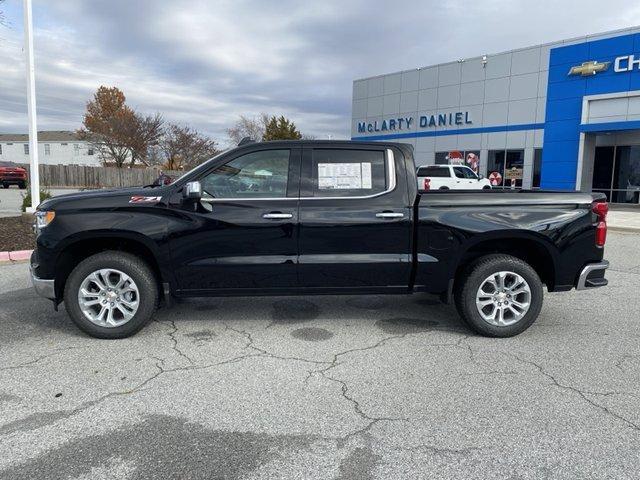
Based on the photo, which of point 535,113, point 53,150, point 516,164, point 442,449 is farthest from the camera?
point 53,150

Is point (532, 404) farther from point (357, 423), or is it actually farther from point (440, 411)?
point (357, 423)

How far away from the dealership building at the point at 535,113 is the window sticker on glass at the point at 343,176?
22.4 meters

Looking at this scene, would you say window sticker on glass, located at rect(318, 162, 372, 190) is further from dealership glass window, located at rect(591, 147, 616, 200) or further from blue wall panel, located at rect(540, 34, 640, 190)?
dealership glass window, located at rect(591, 147, 616, 200)

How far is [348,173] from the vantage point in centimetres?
479

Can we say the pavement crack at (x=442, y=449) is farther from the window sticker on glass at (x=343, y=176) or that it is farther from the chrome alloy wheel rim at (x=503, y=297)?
the window sticker on glass at (x=343, y=176)

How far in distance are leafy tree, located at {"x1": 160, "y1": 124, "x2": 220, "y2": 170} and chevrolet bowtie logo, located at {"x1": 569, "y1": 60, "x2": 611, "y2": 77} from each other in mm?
A: 35894

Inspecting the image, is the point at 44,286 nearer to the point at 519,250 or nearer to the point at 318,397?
the point at 318,397

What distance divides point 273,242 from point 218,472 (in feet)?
7.56

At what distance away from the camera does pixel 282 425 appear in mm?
3164

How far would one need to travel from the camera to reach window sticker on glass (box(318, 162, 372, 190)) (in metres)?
4.75

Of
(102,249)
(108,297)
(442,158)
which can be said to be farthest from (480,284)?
(442,158)

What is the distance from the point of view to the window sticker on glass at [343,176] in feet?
15.6

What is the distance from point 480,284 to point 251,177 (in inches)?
94.4

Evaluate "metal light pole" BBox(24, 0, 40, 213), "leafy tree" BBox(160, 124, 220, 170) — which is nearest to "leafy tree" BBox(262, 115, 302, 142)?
"leafy tree" BBox(160, 124, 220, 170)
